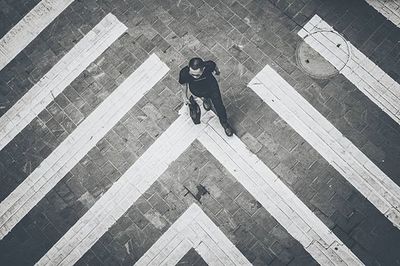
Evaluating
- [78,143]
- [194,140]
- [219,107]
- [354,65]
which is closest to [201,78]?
[219,107]

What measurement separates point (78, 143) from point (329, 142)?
5.30 m

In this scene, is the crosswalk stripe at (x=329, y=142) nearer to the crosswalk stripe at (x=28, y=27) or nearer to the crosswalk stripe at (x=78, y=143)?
the crosswalk stripe at (x=78, y=143)

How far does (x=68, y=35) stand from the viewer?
25.6 ft

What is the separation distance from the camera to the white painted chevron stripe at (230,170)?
6480 mm

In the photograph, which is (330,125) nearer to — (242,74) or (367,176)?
(367,176)

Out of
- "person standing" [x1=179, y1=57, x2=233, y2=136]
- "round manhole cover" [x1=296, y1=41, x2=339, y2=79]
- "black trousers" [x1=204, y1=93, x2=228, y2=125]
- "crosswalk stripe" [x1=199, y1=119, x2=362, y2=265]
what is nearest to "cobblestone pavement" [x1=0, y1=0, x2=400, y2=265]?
"crosswalk stripe" [x1=199, y1=119, x2=362, y2=265]

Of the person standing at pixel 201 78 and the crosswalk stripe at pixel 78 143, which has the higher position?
the crosswalk stripe at pixel 78 143

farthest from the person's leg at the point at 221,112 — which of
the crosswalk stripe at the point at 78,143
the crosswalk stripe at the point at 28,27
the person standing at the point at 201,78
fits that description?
the crosswalk stripe at the point at 28,27

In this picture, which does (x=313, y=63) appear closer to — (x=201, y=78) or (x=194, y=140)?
(x=201, y=78)

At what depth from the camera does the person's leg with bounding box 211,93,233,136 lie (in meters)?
6.21

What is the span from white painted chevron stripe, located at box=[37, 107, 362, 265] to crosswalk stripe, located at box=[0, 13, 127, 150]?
2458 mm

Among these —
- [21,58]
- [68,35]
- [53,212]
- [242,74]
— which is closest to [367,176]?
[242,74]

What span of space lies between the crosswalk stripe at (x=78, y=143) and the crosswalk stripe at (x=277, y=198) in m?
1.76

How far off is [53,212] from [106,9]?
186 inches
